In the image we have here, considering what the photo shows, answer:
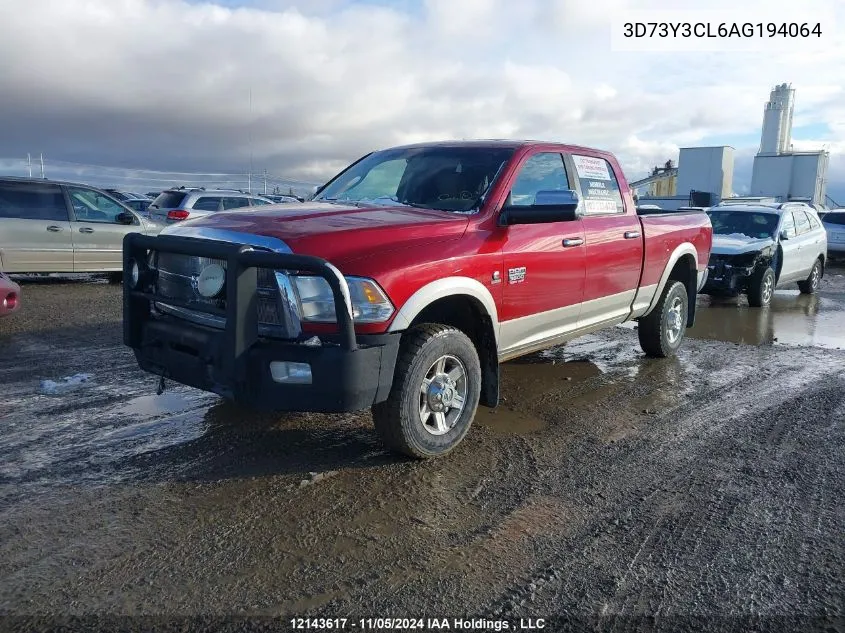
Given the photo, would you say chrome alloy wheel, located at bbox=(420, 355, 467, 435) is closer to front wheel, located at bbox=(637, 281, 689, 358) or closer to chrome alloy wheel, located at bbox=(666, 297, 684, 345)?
front wheel, located at bbox=(637, 281, 689, 358)

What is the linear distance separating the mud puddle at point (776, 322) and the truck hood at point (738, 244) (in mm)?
880

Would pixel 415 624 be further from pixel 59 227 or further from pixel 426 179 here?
pixel 59 227

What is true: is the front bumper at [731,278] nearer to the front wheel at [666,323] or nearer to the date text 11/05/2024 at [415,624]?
the front wheel at [666,323]

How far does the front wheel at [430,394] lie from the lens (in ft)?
12.1

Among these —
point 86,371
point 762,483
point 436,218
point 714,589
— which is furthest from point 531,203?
point 86,371

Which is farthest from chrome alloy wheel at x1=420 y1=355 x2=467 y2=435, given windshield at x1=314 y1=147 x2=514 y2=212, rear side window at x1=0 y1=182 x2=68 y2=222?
rear side window at x1=0 y1=182 x2=68 y2=222

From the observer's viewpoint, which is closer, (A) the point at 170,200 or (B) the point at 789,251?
(B) the point at 789,251

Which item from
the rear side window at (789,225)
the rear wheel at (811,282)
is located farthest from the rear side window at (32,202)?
the rear wheel at (811,282)

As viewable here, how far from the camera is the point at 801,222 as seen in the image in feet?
39.3

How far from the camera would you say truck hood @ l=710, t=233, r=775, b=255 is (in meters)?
10.3

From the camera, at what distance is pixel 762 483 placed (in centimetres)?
379

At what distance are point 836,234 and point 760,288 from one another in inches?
377

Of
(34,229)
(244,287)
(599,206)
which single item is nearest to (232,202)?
(34,229)

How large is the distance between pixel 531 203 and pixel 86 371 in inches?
155
